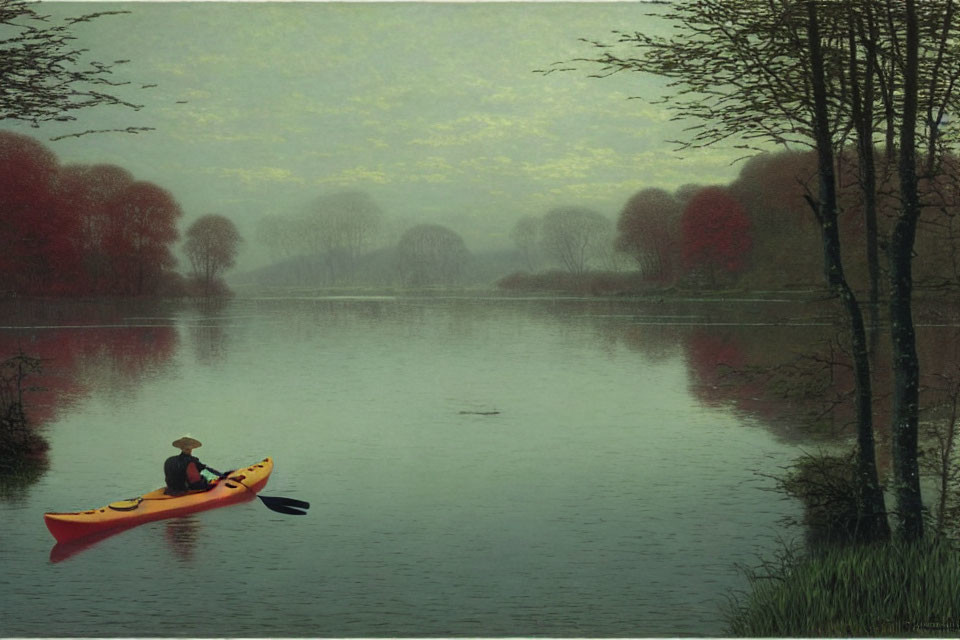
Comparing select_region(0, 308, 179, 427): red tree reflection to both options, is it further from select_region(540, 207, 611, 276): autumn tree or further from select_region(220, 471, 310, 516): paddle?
select_region(540, 207, 611, 276): autumn tree

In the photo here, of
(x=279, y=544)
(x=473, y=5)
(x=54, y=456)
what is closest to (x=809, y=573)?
(x=279, y=544)

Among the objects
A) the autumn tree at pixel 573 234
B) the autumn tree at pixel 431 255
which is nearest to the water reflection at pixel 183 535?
the autumn tree at pixel 431 255

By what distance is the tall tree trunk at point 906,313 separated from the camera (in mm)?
7328

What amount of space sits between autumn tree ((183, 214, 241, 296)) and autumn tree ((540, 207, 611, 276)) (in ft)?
16.7

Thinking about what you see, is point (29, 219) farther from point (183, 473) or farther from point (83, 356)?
point (183, 473)

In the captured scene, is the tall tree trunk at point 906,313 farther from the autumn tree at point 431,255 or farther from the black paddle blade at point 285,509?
the autumn tree at point 431,255

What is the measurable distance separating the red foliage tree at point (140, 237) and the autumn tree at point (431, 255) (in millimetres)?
4203

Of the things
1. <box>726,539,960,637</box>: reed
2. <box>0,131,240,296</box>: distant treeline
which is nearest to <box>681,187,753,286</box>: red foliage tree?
<box>0,131,240,296</box>: distant treeline

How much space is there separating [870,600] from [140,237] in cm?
1371

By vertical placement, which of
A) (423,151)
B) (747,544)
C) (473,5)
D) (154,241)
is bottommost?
(747,544)

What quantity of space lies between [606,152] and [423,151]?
9.81 feet

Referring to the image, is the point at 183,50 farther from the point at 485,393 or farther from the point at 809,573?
the point at 809,573

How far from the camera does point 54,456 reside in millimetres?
13648

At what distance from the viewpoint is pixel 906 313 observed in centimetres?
738
